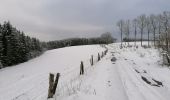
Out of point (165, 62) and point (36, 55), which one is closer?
point (165, 62)

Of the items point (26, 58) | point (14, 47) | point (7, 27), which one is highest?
point (7, 27)

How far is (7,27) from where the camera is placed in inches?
1585

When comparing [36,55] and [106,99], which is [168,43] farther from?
[36,55]

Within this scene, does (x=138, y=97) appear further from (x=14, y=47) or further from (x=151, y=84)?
(x=14, y=47)

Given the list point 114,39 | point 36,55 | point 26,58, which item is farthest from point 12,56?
point 114,39

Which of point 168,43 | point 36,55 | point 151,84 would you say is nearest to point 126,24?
point 36,55

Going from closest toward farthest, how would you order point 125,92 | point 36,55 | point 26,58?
point 125,92, point 26,58, point 36,55

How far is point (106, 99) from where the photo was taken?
27.7 feet

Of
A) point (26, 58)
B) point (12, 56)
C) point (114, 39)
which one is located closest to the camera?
point (12, 56)

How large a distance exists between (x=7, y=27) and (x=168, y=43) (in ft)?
106

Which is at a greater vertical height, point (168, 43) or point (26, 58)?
point (168, 43)

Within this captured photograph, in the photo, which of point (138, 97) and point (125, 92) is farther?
point (125, 92)

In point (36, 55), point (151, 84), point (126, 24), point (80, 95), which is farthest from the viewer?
point (126, 24)

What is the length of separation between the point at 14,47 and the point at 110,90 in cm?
3324
